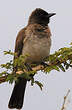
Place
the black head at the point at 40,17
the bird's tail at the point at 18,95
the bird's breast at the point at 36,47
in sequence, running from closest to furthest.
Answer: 1. the bird's breast at the point at 36,47
2. the bird's tail at the point at 18,95
3. the black head at the point at 40,17

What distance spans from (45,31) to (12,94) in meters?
1.19

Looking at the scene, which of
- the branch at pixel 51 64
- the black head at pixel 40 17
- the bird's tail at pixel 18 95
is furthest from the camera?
the black head at pixel 40 17

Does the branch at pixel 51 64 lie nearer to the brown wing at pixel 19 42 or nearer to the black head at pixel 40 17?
the brown wing at pixel 19 42

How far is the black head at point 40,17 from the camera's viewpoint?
17.1ft

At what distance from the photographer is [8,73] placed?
102 inches

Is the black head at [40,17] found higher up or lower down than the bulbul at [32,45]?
higher up

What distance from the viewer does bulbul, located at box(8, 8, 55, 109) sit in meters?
4.48

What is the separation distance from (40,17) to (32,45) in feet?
3.34

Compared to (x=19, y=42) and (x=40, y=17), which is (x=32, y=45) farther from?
(x=40, y=17)

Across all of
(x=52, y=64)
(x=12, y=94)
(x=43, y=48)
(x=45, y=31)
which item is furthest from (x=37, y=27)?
(x=52, y=64)

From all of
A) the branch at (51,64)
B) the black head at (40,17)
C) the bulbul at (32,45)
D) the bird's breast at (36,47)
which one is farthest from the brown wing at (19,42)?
the branch at (51,64)

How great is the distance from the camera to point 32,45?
14.7ft

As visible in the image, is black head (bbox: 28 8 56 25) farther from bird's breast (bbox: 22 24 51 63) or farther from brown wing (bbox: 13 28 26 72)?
bird's breast (bbox: 22 24 51 63)

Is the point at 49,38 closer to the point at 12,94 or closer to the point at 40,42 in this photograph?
the point at 40,42
